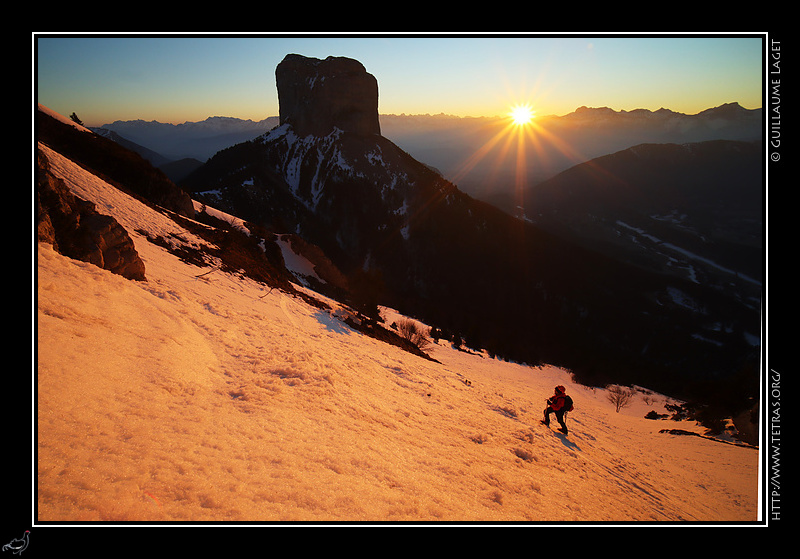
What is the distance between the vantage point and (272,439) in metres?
4.16

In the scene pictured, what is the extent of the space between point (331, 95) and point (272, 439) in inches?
4766

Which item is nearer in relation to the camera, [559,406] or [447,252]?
[559,406]

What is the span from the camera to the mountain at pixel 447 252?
69188 millimetres

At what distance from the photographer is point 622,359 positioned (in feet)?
217

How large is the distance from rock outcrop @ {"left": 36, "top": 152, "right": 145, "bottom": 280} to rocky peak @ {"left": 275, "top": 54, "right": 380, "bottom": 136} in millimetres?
108304

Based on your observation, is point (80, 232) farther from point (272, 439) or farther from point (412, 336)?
point (412, 336)

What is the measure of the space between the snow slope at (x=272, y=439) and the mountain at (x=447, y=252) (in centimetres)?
5070

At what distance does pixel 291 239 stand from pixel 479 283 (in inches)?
2229

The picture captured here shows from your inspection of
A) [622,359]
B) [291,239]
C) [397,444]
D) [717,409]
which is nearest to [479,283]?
[622,359]
